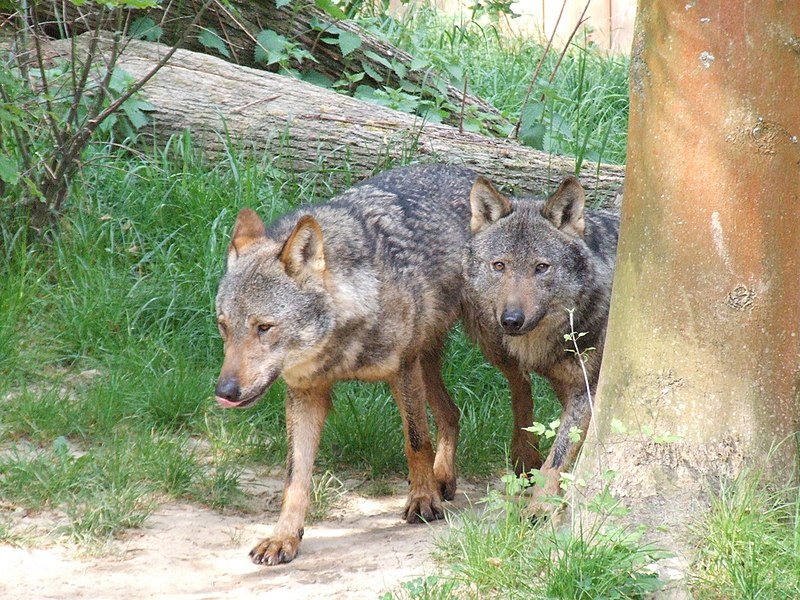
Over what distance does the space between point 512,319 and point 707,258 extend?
4.20 ft

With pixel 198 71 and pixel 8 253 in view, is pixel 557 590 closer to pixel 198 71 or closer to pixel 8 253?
pixel 8 253

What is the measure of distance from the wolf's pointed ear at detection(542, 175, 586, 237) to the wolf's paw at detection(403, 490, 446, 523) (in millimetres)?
1516

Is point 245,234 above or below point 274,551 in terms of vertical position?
above

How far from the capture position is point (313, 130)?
7.32 meters

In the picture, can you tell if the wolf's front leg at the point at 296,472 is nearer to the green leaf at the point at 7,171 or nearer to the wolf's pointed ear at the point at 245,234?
the wolf's pointed ear at the point at 245,234

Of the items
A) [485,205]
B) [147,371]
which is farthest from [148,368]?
[485,205]

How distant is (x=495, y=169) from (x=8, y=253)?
3253mm

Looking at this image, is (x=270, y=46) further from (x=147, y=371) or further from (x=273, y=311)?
(x=273, y=311)

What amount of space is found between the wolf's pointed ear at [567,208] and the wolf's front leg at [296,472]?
1437 mm

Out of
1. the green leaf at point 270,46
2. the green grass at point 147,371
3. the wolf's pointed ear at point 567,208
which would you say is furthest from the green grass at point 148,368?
the green leaf at point 270,46

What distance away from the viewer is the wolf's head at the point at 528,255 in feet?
16.3

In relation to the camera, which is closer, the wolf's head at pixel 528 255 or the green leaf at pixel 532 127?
the wolf's head at pixel 528 255

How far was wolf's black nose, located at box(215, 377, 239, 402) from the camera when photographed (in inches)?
173

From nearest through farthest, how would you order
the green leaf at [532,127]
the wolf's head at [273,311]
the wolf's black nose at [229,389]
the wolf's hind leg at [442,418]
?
the wolf's black nose at [229,389], the wolf's head at [273,311], the wolf's hind leg at [442,418], the green leaf at [532,127]
